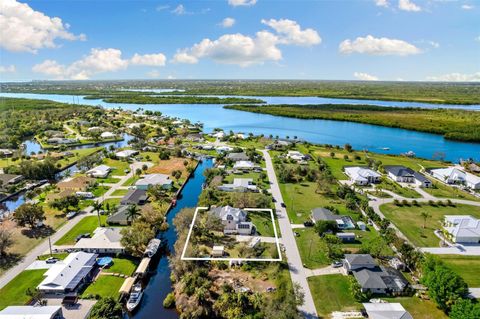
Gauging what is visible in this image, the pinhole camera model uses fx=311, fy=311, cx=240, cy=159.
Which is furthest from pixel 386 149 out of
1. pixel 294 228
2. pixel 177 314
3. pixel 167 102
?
pixel 167 102

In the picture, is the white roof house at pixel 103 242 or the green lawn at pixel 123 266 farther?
the white roof house at pixel 103 242

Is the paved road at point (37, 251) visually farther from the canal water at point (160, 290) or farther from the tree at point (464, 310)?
the tree at point (464, 310)

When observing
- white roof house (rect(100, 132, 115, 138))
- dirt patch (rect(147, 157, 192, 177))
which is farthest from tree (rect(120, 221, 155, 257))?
white roof house (rect(100, 132, 115, 138))

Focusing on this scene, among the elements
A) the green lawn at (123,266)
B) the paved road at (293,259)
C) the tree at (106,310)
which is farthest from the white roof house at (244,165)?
the tree at (106,310)

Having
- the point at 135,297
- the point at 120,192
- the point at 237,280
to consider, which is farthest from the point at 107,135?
the point at 237,280

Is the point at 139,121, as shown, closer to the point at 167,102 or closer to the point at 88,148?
the point at 88,148

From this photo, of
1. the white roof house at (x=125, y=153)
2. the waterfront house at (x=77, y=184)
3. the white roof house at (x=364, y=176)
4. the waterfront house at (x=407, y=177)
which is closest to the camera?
the waterfront house at (x=77, y=184)

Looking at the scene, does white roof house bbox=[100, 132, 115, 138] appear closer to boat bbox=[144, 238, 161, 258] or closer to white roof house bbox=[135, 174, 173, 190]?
white roof house bbox=[135, 174, 173, 190]
